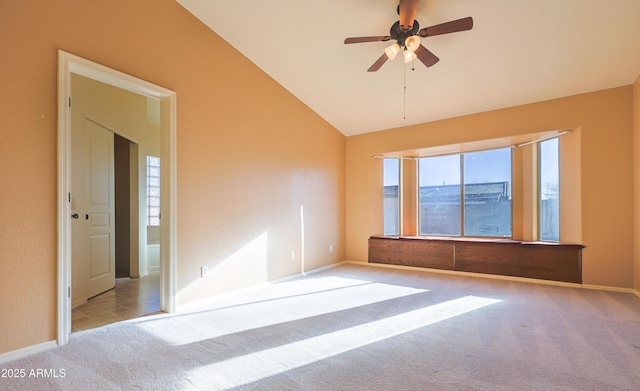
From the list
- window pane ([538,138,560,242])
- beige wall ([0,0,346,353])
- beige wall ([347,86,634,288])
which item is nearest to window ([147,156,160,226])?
beige wall ([0,0,346,353])

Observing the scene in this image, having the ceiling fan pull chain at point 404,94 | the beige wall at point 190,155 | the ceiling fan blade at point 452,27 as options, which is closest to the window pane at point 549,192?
the ceiling fan pull chain at point 404,94

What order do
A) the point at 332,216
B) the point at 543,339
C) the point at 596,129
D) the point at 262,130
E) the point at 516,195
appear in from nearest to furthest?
1. the point at 543,339
2. the point at 596,129
3. the point at 262,130
4. the point at 516,195
5. the point at 332,216

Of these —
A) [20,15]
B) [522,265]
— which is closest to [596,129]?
[522,265]

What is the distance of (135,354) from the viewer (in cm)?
224

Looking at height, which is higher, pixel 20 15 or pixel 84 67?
pixel 20 15

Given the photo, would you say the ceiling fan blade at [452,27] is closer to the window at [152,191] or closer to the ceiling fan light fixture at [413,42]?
the ceiling fan light fixture at [413,42]

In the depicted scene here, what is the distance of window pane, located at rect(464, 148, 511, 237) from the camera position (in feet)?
17.0

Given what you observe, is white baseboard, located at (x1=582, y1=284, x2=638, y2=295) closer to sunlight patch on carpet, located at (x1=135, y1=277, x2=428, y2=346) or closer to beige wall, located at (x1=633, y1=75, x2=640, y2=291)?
beige wall, located at (x1=633, y1=75, x2=640, y2=291)

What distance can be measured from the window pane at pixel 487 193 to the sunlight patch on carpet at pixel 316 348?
2.46 meters

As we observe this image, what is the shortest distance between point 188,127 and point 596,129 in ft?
16.7

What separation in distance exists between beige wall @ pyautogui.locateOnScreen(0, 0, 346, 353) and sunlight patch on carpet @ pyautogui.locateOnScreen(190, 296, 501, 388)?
1.44m

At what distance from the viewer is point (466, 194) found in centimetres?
557

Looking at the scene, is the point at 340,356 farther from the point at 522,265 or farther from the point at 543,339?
the point at 522,265

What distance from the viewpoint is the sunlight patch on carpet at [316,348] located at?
1975mm
